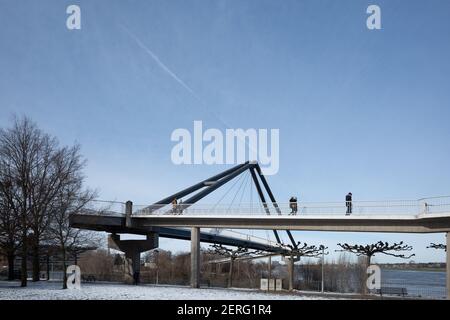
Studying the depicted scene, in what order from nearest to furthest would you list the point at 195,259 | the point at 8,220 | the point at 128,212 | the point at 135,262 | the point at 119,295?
the point at 119,295, the point at 8,220, the point at 195,259, the point at 128,212, the point at 135,262

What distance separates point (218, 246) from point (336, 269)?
81.6 feet

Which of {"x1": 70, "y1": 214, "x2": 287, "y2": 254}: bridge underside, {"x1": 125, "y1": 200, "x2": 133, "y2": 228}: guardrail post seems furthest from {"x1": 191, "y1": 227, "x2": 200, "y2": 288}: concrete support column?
{"x1": 125, "y1": 200, "x2": 133, "y2": 228}: guardrail post

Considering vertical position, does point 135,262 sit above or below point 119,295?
below

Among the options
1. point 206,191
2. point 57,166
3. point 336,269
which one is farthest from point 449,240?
point 336,269

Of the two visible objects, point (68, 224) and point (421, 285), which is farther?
point (421, 285)

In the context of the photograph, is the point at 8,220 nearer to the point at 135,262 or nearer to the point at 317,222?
the point at 135,262

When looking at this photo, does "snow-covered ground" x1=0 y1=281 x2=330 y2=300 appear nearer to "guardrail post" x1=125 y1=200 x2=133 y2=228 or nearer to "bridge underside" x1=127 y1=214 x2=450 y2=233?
"bridge underside" x1=127 y1=214 x2=450 y2=233

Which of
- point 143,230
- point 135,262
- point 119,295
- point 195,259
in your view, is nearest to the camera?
point 119,295

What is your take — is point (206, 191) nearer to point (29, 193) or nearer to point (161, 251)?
point (29, 193)

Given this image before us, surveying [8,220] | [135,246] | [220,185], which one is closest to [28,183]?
[8,220]

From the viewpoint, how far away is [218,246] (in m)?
55.9

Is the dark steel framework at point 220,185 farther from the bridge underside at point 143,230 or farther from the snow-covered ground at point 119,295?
the snow-covered ground at point 119,295

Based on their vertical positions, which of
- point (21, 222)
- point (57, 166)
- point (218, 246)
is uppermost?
point (57, 166)
